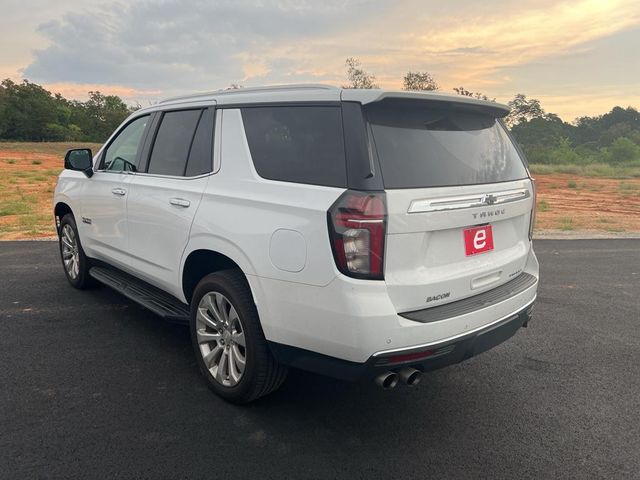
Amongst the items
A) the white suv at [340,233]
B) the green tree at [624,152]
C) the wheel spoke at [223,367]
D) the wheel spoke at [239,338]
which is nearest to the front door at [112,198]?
the white suv at [340,233]

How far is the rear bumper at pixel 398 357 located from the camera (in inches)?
96.3

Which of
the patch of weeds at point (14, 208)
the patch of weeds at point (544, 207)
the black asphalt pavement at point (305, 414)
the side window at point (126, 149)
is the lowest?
the patch of weeds at point (544, 207)

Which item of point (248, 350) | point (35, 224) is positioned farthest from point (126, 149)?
point (35, 224)

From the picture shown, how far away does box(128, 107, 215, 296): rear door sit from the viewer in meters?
3.36

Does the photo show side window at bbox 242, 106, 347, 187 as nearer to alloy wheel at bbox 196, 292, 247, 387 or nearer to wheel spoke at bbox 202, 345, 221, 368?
alloy wheel at bbox 196, 292, 247, 387

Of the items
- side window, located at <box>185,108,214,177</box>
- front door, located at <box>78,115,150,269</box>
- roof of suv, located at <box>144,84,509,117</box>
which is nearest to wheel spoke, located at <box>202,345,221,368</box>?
side window, located at <box>185,108,214,177</box>

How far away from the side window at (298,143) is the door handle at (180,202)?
2.07ft

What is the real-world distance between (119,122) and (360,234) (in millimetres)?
85340

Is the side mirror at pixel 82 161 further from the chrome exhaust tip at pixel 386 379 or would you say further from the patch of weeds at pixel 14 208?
the patch of weeds at pixel 14 208

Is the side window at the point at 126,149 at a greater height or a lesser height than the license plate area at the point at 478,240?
greater

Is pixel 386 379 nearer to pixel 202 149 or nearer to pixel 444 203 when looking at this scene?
pixel 444 203

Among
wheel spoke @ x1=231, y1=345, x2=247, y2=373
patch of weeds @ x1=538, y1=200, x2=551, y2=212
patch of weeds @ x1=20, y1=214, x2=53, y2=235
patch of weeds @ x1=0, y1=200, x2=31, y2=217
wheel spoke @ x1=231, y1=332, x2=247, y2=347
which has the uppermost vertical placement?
wheel spoke @ x1=231, y1=332, x2=247, y2=347

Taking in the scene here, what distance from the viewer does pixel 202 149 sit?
3.41 meters

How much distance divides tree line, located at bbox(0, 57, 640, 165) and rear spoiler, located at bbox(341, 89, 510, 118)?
5979 centimetres
